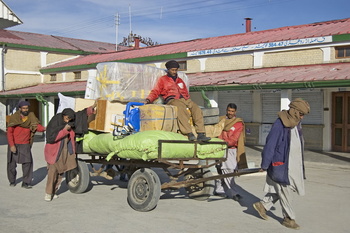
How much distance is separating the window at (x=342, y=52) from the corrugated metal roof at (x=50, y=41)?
22.2 metres

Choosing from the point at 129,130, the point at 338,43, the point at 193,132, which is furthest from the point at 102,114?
the point at 338,43

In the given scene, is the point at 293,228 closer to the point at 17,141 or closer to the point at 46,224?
the point at 46,224

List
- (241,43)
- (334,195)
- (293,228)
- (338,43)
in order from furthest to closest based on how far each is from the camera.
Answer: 1. (241,43)
2. (338,43)
3. (334,195)
4. (293,228)

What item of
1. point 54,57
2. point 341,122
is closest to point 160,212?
point 341,122

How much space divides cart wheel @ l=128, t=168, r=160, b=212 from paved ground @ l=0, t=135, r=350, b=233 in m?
0.13

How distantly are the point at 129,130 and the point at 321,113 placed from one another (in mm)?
11116

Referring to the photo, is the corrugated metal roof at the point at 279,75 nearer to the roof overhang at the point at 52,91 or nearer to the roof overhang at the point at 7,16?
the roof overhang at the point at 7,16

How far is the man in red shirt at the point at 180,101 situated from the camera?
6816 millimetres

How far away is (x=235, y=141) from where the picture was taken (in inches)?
304

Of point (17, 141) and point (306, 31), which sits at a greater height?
point (306, 31)

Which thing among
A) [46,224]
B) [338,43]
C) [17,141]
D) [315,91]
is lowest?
[46,224]

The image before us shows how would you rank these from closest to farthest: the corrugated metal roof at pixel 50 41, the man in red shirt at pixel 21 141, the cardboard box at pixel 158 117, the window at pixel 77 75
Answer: the cardboard box at pixel 158 117
the man in red shirt at pixel 21 141
the window at pixel 77 75
the corrugated metal roof at pixel 50 41

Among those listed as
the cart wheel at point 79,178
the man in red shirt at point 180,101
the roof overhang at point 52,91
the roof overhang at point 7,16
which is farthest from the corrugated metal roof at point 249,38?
the cart wheel at point 79,178

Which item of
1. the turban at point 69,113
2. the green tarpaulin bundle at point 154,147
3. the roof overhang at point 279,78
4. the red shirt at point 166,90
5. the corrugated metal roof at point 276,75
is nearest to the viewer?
the green tarpaulin bundle at point 154,147
